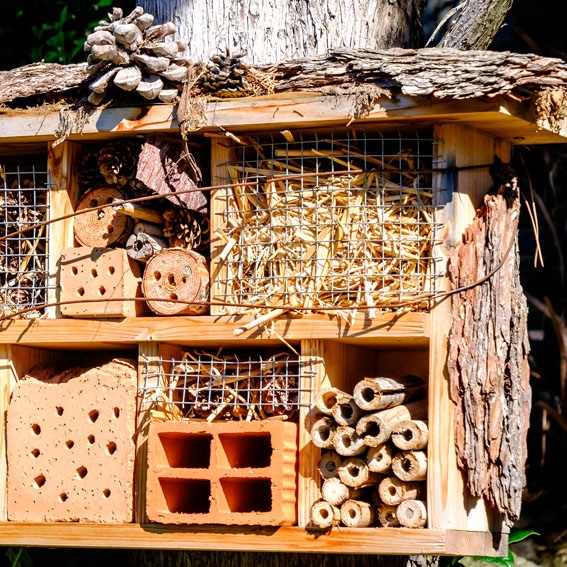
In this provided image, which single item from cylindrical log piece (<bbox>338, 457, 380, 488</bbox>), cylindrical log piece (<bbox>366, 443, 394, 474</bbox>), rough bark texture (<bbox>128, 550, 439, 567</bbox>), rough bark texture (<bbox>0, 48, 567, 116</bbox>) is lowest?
rough bark texture (<bbox>128, 550, 439, 567</bbox>)

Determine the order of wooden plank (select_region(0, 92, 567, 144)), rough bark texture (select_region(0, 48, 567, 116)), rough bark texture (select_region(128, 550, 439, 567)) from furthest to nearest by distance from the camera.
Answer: rough bark texture (select_region(128, 550, 439, 567)) → wooden plank (select_region(0, 92, 567, 144)) → rough bark texture (select_region(0, 48, 567, 116))

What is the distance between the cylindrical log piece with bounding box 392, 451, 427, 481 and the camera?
3.05m

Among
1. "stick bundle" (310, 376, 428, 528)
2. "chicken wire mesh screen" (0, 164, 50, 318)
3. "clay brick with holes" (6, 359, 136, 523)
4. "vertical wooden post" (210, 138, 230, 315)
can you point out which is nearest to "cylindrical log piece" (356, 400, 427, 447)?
"stick bundle" (310, 376, 428, 528)

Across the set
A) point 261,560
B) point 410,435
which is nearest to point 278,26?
point 410,435

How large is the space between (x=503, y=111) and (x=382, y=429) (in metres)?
0.78

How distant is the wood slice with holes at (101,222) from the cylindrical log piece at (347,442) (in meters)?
0.80

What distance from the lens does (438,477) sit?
3.06 meters

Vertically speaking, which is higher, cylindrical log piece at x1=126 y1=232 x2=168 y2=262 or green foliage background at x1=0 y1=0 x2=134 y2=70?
green foliage background at x1=0 y1=0 x2=134 y2=70

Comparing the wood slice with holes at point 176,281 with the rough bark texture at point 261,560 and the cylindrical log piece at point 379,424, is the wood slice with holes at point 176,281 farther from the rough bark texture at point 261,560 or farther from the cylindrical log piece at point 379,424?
the rough bark texture at point 261,560

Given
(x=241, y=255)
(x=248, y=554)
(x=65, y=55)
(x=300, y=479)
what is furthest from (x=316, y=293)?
(x=65, y=55)

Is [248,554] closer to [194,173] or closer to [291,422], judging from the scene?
[291,422]

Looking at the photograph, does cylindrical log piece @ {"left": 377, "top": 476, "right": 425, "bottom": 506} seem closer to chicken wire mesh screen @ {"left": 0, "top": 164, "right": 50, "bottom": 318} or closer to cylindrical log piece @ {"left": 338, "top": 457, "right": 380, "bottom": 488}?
cylindrical log piece @ {"left": 338, "top": 457, "right": 380, "bottom": 488}

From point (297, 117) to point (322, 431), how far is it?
752 mm

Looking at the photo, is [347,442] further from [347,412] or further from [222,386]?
[222,386]
